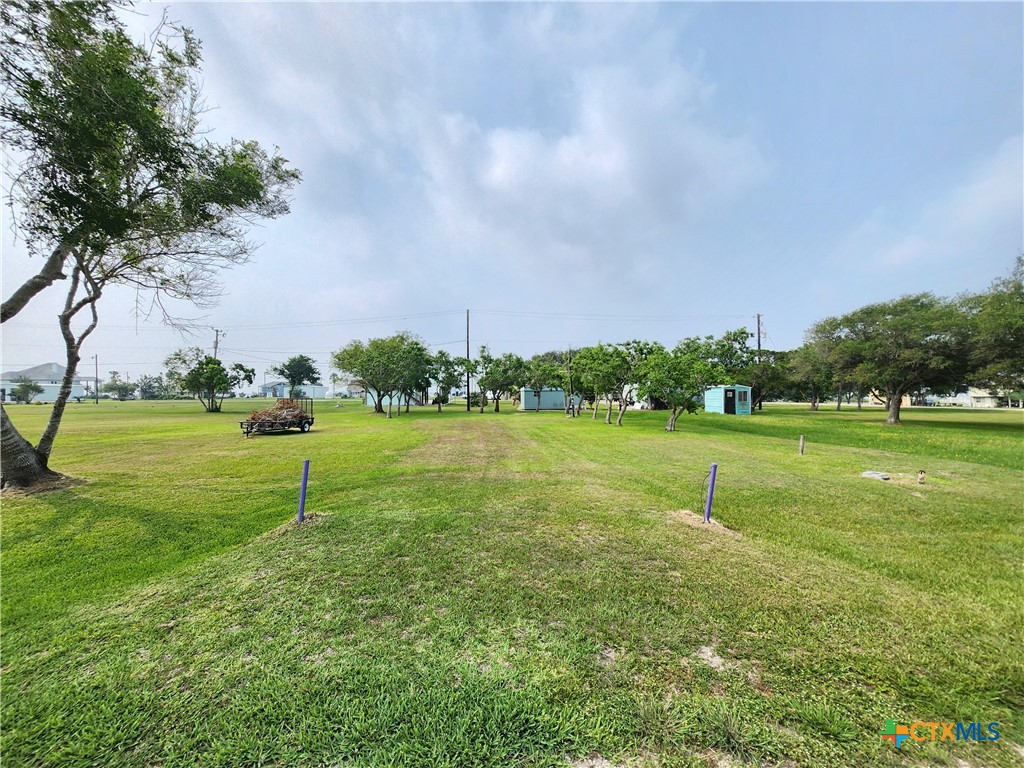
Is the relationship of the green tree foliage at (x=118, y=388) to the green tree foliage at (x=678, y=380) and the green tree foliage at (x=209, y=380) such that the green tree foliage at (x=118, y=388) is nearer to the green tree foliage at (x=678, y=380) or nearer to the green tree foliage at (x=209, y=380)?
the green tree foliage at (x=209, y=380)

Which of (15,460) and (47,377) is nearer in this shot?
(15,460)

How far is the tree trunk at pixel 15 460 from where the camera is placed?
6270 mm

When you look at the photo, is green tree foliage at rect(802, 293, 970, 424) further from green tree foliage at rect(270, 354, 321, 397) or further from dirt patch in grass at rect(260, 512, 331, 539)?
green tree foliage at rect(270, 354, 321, 397)

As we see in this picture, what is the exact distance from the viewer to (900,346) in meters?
23.8

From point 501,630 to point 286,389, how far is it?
3954 inches

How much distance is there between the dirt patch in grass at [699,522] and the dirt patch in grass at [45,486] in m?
10.6

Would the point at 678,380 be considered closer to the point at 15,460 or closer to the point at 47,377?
the point at 15,460

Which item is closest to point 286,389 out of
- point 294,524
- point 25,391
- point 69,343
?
point 25,391

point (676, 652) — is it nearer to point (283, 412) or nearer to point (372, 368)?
point (283, 412)

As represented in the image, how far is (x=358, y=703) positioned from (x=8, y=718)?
195 centimetres

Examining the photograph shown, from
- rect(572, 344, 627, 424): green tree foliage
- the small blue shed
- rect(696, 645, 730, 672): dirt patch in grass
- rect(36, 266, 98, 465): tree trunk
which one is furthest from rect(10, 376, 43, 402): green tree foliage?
the small blue shed

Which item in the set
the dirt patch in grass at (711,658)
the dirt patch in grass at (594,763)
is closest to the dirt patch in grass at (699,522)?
the dirt patch in grass at (711,658)

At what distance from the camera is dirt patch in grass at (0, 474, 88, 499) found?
6.16 metres

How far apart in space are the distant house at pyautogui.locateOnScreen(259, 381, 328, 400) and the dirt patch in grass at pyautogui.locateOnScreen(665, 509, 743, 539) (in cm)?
8240
